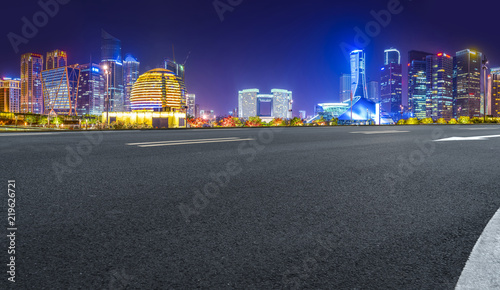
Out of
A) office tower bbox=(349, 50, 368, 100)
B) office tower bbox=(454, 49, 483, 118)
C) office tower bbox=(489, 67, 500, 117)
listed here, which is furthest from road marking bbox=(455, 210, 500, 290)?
office tower bbox=(454, 49, 483, 118)

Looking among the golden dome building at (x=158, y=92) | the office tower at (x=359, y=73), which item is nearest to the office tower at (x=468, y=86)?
the office tower at (x=359, y=73)

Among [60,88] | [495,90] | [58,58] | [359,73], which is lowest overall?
[60,88]

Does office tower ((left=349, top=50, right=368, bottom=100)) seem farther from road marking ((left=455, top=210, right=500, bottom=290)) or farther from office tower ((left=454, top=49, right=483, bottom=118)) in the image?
road marking ((left=455, top=210, right=500, bottom=290))

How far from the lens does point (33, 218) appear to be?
2.19 meters

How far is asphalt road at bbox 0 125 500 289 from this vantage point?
144 cm

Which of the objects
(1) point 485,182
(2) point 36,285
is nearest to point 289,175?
(1) point 485,182

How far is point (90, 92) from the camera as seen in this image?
7175 inches

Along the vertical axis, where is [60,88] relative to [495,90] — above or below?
below

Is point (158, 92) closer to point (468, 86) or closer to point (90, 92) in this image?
point (90, 92)

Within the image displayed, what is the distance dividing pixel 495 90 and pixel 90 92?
205m

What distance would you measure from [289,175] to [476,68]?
23261cm

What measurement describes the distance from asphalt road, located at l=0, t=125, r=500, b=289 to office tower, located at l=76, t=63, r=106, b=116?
197419 millimetres

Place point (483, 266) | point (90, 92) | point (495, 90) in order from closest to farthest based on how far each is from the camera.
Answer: point (483, 266), point (495, 90), point (90, 92)

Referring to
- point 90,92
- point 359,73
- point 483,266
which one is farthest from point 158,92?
point 483,266
